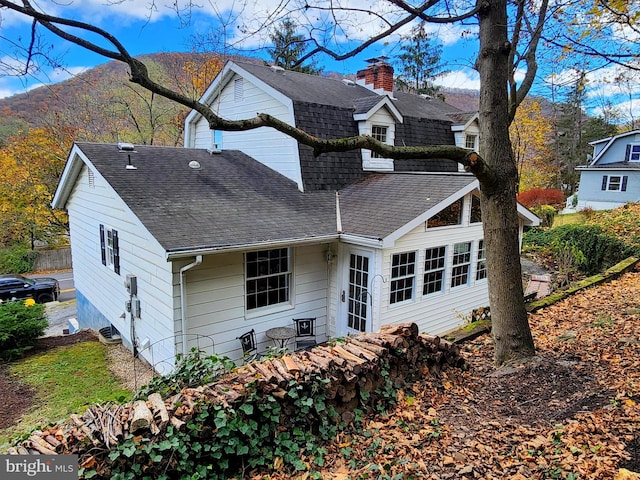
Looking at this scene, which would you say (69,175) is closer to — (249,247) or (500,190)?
(249,247)

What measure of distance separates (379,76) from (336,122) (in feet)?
14.7

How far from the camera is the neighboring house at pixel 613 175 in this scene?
28.6 m

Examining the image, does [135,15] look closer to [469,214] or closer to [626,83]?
[626,83]

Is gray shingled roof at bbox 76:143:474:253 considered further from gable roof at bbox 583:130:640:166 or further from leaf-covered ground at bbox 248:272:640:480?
gable roof at bbox 583:130:640:166

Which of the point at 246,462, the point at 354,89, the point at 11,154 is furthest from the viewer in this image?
the point at 11,154

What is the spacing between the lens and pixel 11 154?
2477 centimetres

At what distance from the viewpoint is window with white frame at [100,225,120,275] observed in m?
9.72

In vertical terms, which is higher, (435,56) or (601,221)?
(435,56)

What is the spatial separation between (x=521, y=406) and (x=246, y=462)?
3088 millimetres

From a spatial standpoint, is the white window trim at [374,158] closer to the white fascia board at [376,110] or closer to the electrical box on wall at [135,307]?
the white fascia board at [376,110]

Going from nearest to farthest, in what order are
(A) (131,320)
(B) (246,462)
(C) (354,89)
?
(B) (246,462) → (A) (131,320) → (C) (354,89)

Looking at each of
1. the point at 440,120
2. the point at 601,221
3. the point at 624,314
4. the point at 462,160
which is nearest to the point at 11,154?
the point at 440,120

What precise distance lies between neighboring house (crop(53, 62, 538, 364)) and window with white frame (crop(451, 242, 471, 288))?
1.7 inches

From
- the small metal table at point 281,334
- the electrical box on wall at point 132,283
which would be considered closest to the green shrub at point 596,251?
the small metal table at point 281,334
